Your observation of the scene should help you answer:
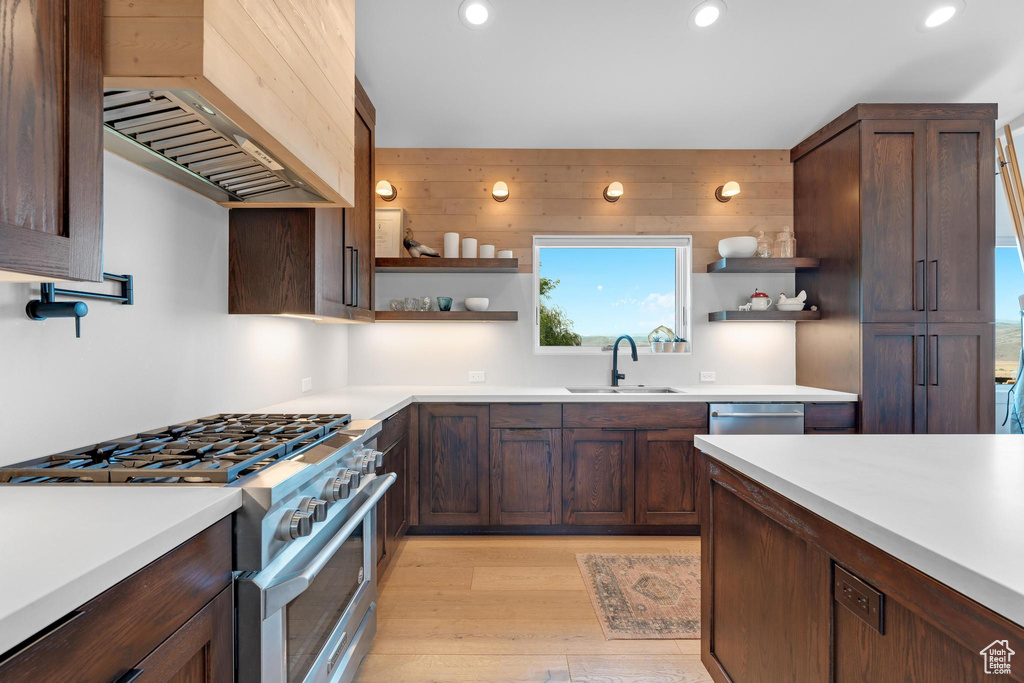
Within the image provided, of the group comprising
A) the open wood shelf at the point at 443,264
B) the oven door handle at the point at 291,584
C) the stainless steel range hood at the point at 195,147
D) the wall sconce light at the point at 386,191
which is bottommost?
the oven door handle at the point at 291,584

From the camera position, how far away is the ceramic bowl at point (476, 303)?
331 cm

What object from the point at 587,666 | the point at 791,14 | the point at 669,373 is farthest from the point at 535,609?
the point at 791,14

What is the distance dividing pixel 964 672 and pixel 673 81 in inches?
113

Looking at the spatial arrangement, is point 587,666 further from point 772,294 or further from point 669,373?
point 772,294

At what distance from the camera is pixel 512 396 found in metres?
2.93

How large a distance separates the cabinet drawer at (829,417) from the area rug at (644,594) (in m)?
1.13

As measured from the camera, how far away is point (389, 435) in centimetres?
238

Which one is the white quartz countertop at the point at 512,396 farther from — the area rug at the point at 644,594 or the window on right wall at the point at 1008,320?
the window on right wall at the point at 1008,320

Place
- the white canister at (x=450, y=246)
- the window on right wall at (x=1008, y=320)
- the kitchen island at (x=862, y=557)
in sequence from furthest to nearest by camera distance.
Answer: the window on right wall at (x=1008, y=320)
the white canister at (x=450, y=246)
the kitchen island at (x=862, y=557)

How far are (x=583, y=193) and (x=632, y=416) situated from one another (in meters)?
1.69

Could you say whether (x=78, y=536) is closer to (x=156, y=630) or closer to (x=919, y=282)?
(x=156, y=630)

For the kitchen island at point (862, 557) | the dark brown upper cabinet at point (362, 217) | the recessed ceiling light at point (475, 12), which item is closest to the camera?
the kitchen island at point (862, 557)

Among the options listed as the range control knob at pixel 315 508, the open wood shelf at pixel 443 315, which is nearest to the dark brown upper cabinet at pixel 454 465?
the open wood shelf at pixel 443 315

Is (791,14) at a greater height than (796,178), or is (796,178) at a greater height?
(791,14)
